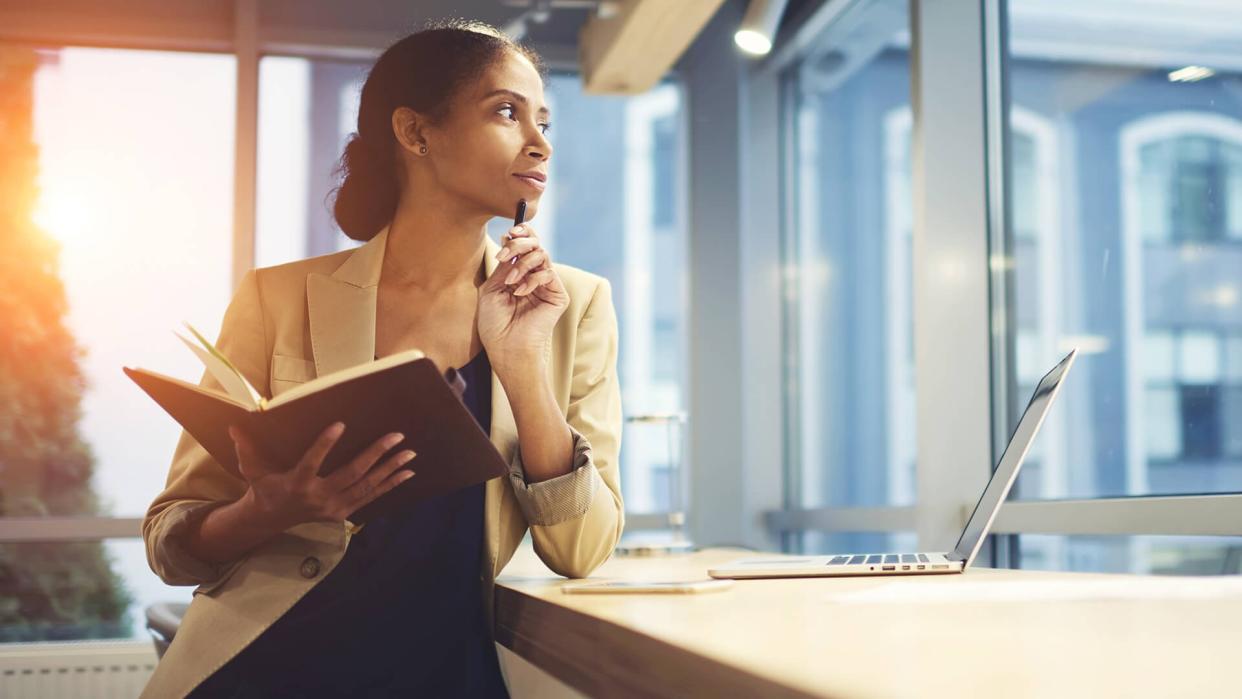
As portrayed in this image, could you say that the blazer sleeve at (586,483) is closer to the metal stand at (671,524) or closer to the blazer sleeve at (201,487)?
the blazer sleeve at (201,487)

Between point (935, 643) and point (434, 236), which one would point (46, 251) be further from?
point (935, 643)

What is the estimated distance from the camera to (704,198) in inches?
168

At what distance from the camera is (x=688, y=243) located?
14.2ft

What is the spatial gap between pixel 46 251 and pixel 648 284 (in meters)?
2.14

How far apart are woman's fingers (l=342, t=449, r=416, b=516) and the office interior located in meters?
1.56

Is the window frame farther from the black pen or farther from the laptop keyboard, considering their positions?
the black pen

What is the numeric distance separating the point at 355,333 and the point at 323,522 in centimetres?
29

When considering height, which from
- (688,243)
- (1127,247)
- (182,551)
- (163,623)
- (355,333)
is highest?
(688,243)

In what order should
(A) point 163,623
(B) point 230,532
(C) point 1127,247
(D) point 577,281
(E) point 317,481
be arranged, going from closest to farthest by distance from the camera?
(E) point 317,481 < (B) point 230,532 < (D) point 577,281 < (A) point 163,623 < (C) point 1127,247

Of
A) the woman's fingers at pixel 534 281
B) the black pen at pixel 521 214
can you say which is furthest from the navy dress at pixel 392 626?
the black pen at pixel 521 214

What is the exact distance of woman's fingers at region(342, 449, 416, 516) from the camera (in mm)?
1254

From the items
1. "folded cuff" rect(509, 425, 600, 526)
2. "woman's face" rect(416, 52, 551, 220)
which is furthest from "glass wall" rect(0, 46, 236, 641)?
"folded cuff" rect(509, 425, 600, 526)

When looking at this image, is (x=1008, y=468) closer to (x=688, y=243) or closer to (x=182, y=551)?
(x=182, y=551)

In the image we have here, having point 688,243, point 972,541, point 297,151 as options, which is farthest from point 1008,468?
point 297,151
